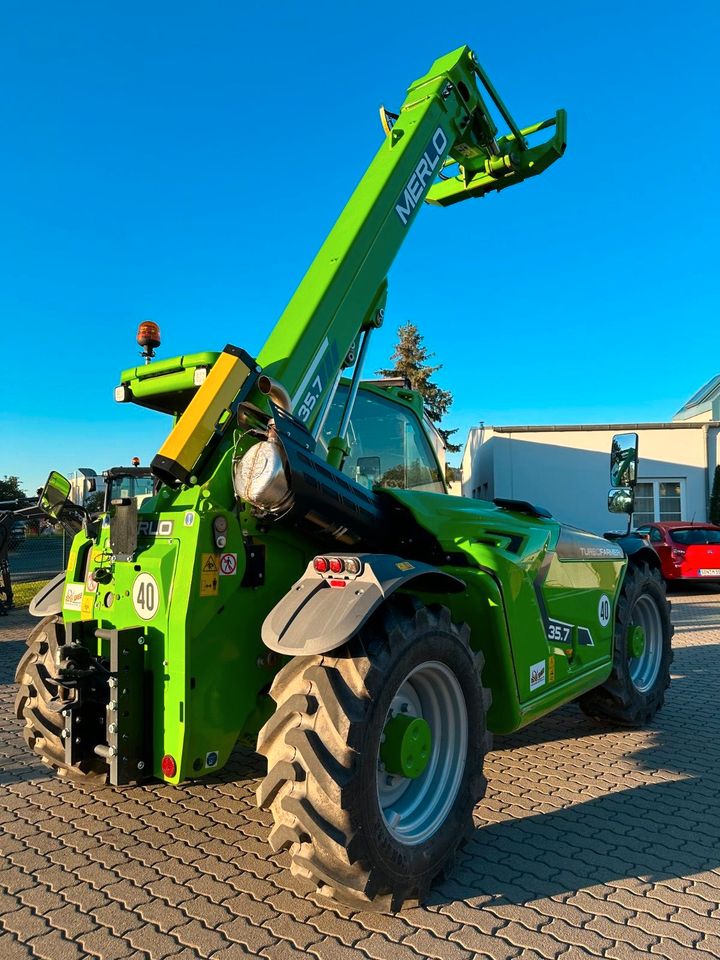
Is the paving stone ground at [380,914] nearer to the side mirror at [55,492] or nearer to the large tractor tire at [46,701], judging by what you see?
the large tractor tire at [46,701]

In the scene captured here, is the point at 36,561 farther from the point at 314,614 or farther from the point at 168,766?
the point at 314,614

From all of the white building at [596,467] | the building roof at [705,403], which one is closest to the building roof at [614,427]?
the white building at [596,467]

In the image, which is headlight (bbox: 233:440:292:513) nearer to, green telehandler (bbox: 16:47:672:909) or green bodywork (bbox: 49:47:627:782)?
green telehandler (bbox: 16:47:672:909)

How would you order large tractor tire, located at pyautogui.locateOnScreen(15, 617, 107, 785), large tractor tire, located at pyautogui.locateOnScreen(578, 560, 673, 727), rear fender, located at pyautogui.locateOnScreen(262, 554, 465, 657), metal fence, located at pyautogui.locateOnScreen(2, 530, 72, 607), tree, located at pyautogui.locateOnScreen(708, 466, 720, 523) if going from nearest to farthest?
rear fender, located at pyautogui.locateOnScreen(262, 554, 465, 657) → large tractor tire, located at pyautogui.locateOnScreen(15, 617, 107, 785) → large tractor tire, located at pyautogui.locateOnScreen(578, 560, 673, 727) → metal fence, located at pyautogui.locateOnScreen(2, 530, 72, 607) → tree, located at pyautogui.locateOnScreen(708, 466, 720, 523)

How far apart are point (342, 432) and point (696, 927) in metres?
2.80

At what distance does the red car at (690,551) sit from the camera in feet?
49.6

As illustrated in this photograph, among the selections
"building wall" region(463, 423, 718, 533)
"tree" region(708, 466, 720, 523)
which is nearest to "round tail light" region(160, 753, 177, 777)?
"building wall" region(463, 423, 718, 533)

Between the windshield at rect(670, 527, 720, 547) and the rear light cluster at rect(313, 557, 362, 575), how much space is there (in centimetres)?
1408

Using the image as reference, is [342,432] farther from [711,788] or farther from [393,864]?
[711,788]

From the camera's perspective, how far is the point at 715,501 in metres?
22.2

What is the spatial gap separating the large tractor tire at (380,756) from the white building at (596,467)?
65.4ft

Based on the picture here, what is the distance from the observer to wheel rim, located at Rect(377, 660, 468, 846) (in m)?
3.20

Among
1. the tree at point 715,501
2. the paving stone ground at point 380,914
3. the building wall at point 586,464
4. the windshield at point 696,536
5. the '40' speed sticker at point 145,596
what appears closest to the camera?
the paving stone ground at point 380,914

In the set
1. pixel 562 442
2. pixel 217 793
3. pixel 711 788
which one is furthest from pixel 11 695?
pixel 562 442
